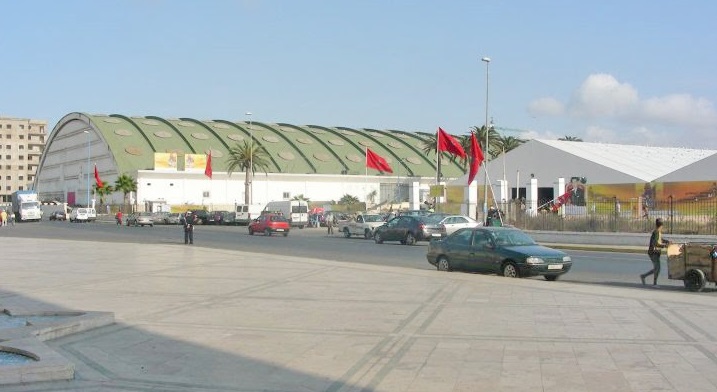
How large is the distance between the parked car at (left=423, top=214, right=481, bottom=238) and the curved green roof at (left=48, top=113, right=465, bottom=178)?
56538 millimetres

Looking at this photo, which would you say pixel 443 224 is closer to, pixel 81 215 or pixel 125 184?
pixel 81 215

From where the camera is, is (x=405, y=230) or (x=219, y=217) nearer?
(x=405, y=230)

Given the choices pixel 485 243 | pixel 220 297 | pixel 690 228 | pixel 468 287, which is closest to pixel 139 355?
pixel 220 297

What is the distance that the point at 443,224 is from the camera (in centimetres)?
4062

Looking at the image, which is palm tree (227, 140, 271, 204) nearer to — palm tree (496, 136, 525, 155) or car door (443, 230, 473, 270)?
palm tree (496, 136, 525, 155)

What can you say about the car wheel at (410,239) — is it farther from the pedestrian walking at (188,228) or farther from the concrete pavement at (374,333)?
the concrete pavement at (374,333)

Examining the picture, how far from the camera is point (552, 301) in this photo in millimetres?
14883

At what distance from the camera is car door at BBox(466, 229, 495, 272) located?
67.2 ft

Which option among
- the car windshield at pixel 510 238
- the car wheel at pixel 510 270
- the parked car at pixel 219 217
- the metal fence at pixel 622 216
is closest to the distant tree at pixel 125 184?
the parked car at pixel 219 217

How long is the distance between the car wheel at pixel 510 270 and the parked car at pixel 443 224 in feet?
61.2

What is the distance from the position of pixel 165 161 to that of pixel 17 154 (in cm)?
Result: 8851

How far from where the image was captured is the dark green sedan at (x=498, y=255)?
64.0 feet

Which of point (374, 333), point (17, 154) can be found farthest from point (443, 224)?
point (17, 154)

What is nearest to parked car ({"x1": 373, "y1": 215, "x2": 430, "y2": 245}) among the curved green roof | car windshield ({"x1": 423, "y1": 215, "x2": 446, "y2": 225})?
car windshield ({"x1": 423, "y1": 215, "x2": 446, "y2": 225})
